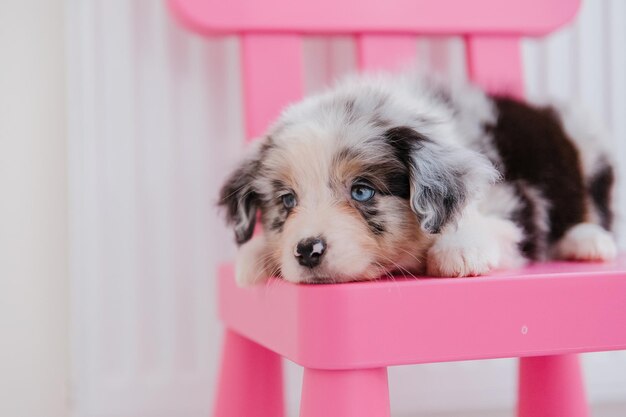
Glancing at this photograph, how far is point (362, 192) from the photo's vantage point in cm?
107

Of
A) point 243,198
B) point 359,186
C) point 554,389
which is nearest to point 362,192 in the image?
point 359,186

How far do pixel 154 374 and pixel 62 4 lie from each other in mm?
841

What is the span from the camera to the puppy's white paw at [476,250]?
1010 mm

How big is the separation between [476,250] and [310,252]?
228 mm

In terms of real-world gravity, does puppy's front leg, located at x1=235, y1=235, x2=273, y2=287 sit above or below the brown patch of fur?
below

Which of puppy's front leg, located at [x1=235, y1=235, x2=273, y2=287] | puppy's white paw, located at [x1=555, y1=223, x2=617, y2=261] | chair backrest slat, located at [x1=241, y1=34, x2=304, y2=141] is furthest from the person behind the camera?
chair backrest slat, located at [x1=241, y1=34, x2=304, y2=141]

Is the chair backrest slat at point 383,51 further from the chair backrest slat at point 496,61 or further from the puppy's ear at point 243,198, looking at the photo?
the puppy's ear at point 243,198

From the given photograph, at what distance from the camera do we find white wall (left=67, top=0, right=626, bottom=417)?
1.65m

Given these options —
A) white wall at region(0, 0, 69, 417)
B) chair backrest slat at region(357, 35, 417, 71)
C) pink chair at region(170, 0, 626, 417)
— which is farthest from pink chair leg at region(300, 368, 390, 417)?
white wall at region(0, 0, 69, 417)

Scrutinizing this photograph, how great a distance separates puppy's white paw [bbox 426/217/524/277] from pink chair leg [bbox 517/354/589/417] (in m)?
0.25

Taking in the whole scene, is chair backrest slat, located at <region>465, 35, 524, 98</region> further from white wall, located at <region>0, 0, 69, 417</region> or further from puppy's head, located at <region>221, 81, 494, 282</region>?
white wall, located at <region>0, 0, 69, 417</region>

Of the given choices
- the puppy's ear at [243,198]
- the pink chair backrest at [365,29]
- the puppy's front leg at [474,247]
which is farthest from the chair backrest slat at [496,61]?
the puppy's ear at [243,198]

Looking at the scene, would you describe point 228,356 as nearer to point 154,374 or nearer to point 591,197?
point 154,374

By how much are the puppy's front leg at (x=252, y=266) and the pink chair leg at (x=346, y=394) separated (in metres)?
0.25
